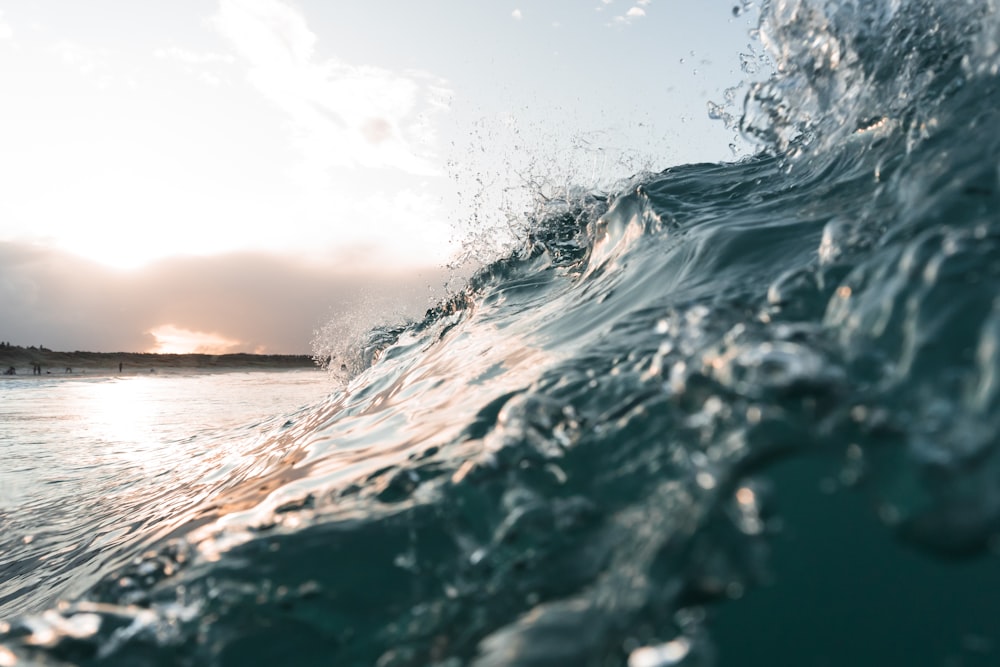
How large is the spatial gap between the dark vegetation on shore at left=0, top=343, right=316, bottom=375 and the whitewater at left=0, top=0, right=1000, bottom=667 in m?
25.3

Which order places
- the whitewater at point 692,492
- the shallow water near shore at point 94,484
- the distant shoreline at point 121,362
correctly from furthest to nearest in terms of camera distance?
the distant shoreline at point 121,362, the shallow water near shore at point 94,484, the whitewater at point 692,492

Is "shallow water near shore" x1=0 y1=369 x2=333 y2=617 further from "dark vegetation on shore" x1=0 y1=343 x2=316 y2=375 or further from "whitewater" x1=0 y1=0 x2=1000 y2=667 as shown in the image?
"dark vegetation on shore" x1=0 y1=343 x2=316 y2=375

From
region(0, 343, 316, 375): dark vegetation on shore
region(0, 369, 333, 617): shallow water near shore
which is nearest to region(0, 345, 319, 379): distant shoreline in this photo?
region(0, 343, 316, 375): dark vegetation on shore

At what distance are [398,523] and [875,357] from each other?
0.96 meters

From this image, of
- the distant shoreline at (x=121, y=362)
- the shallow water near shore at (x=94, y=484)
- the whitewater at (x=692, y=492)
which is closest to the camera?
the whitewater at (x=692, y=492)

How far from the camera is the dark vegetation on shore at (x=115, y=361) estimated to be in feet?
81.6

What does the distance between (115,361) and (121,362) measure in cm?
186

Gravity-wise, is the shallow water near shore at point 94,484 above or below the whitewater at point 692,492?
→ below

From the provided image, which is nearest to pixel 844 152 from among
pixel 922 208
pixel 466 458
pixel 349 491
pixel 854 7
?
pixel 854 7

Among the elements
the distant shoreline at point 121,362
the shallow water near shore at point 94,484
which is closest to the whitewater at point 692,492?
the shallow water near shore at point 94,484

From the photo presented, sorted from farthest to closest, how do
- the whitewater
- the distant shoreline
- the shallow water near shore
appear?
the distant shoreline
the shallow water near shore
the whitewater

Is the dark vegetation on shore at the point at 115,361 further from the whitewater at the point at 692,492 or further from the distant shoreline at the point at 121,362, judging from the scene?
the whitewater at the point at 692,492

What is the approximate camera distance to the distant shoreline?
24.3 m

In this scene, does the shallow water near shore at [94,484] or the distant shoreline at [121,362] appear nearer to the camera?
the shallow water near shore at [94,484]
